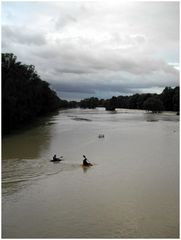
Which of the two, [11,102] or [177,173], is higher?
[11,102]

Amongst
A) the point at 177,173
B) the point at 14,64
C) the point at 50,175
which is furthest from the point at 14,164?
the point at 14,64

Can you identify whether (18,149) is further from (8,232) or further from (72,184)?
(8,232)

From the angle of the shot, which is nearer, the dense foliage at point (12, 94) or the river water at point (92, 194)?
the river water at point (92, 194)

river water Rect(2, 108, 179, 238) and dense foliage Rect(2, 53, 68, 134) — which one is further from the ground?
dense foliage Rect(2, 53, 68, 134)

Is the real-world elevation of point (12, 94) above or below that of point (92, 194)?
above

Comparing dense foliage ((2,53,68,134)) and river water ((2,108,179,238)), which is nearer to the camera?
river water ((2,108,179,238))

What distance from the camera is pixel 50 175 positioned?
68.0ft

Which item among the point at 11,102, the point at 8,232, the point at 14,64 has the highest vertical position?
the point at 14,64

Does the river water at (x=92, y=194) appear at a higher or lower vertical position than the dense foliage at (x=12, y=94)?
lower

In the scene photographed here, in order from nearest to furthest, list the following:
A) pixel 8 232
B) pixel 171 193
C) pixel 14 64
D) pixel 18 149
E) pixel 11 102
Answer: pixel 8 232 → pixel 171 193 → pixel 18 149 → pixel 11 102 → pixel 14 64

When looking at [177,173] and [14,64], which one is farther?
[14,64]

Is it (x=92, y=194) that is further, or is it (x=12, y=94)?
(x=12, y=94)

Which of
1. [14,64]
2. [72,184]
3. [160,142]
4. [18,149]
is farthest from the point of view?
[14,64]

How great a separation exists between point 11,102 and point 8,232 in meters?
30.8
